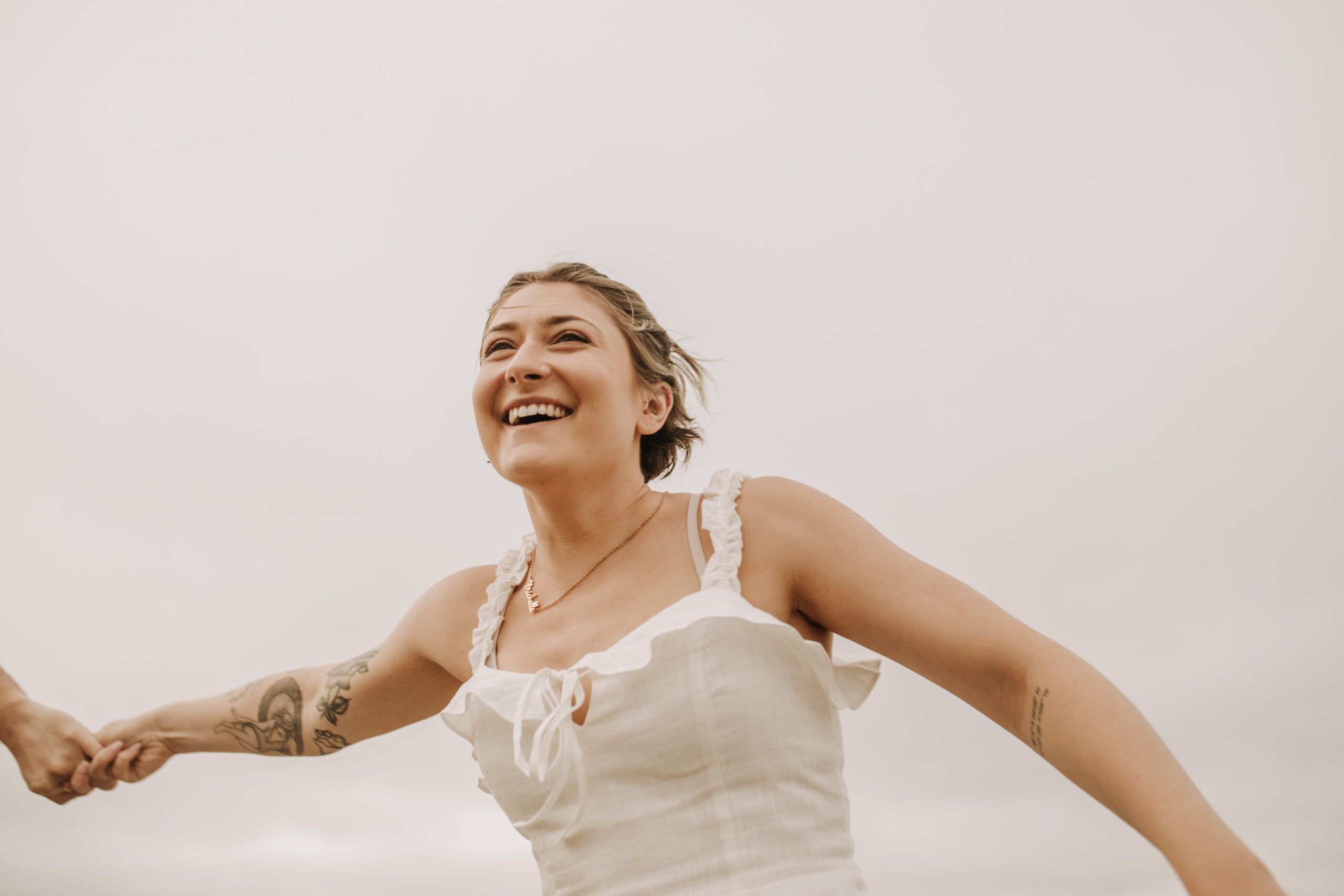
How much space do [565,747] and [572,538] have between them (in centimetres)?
74

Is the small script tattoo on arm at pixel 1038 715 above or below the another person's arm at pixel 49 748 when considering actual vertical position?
below

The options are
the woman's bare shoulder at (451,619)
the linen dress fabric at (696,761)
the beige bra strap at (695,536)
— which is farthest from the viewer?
the woman's bare shoulder at (451,619)

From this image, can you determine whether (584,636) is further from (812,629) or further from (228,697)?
(228,697)

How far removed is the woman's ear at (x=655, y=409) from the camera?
2.85m

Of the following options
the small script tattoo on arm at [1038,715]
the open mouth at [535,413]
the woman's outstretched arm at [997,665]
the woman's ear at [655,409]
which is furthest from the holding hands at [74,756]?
the small script tattoo on arm at [1038,715]

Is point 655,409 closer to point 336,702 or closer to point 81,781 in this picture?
point 336,702

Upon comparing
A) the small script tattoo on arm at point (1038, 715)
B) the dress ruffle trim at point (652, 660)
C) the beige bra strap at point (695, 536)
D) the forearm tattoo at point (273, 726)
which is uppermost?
the beige bra strap at point (695, 536)

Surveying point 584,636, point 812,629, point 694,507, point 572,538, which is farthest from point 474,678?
point 812,629

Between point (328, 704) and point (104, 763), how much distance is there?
2.84 feet

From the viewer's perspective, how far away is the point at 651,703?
2.07 m

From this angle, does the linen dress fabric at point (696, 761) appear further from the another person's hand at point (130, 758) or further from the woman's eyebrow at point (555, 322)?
the another person's hand at point (130, 758)

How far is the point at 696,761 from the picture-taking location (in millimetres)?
2045

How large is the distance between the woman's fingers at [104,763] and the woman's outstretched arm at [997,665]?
8.01 feet

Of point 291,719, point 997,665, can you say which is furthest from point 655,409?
point 291,719
